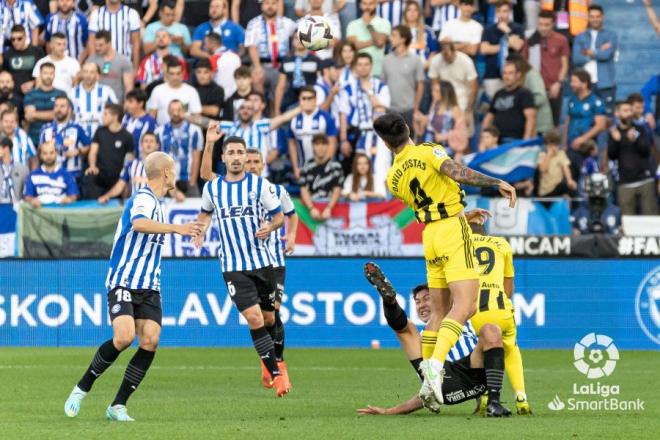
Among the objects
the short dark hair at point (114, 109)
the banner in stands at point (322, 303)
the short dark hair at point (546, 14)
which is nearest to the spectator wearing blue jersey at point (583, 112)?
the short dark hair at point (546, 14)

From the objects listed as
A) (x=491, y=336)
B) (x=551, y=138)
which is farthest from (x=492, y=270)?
(x=551, y=138)

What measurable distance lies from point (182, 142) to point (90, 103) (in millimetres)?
1798

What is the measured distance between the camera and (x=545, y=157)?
66.5ft

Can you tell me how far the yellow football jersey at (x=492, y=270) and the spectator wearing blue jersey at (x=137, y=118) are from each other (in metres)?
10.5

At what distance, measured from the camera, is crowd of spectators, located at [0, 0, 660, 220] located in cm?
2047

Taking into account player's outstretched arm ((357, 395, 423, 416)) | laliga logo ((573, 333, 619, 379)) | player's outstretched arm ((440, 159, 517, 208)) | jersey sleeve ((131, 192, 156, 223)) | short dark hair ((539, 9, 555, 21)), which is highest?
short dark hair ((539, 9, 555, 21))

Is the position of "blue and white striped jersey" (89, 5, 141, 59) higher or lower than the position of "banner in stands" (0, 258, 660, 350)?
higher

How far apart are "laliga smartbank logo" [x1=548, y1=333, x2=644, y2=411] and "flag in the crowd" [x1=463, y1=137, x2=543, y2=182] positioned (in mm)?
2824

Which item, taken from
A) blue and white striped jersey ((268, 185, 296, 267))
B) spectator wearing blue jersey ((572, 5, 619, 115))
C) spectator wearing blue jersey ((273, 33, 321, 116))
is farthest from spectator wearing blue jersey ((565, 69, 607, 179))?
blue and white striped jersey ((268, 185, 296, 267))

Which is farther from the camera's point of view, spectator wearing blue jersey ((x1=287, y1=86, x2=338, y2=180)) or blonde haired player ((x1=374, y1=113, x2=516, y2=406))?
spectator wearing blue jersey ((x1=287, y1=86, x2=338, y2=180))

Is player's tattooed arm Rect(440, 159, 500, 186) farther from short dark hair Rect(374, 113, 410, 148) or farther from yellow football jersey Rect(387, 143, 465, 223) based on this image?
short dark hair Rect(374, 113, 410, 148)

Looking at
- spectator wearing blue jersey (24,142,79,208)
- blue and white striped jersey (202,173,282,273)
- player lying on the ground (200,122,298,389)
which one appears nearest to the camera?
blue and white striped jersey (202,173,282,273)

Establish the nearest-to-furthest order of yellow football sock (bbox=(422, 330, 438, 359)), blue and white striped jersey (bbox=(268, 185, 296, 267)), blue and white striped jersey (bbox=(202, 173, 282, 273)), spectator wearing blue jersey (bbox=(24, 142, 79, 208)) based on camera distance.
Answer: yellow football sock (bbox=(422, 330, 438, 359)) → blue and white striped jersey (bbox=(202, 173, 282, 273)) → blue and white striped jersey (bbox=(268, 185, 296, 267)) → spectator wearing blue jersey (bbox=(24, 142, 79, 208))

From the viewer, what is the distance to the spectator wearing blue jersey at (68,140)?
2105cm
